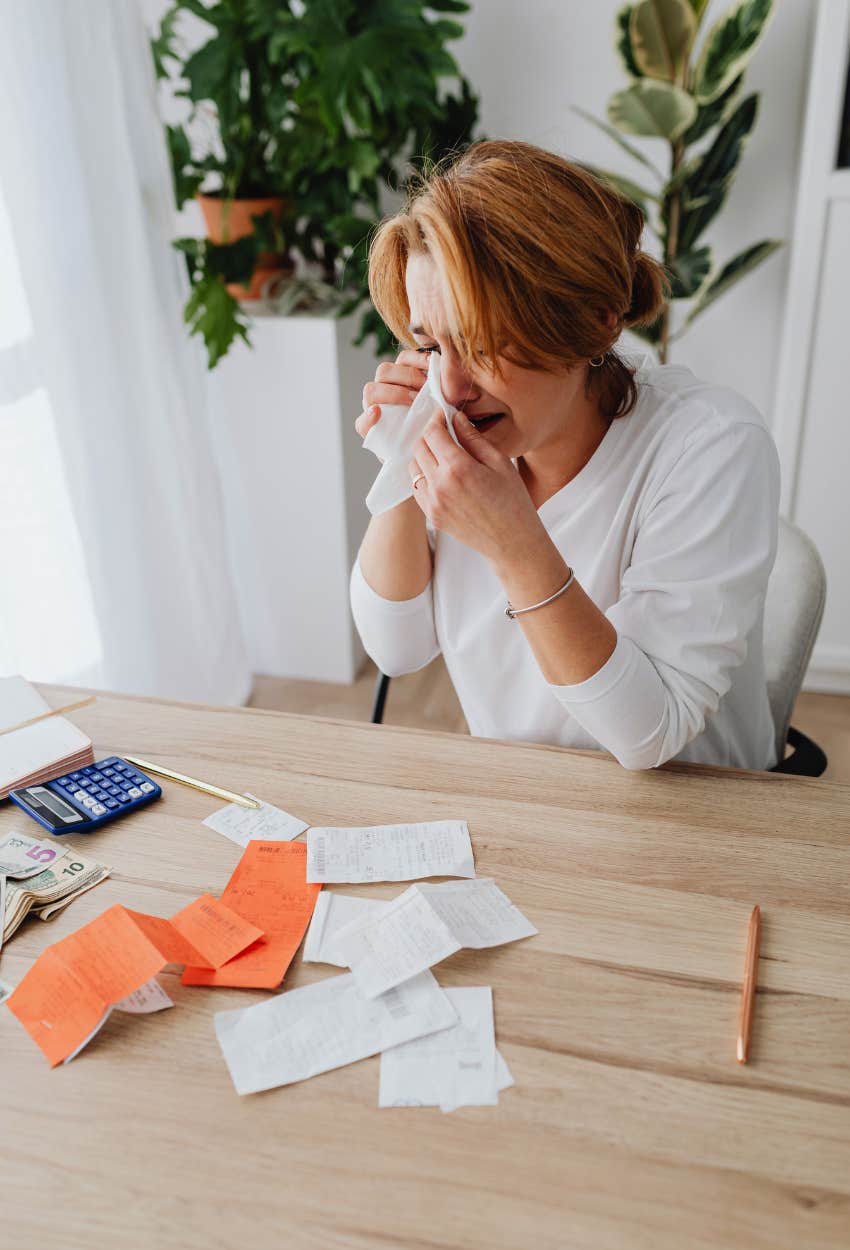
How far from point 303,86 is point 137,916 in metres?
1.84

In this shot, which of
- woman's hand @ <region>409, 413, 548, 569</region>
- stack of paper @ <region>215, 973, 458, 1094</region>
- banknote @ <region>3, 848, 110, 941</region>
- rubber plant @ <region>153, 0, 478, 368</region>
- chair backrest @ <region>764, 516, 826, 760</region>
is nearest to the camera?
stack of paper @ <region>215, 973, 458, 1094</region>

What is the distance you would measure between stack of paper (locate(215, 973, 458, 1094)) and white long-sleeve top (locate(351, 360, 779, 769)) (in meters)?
0.35

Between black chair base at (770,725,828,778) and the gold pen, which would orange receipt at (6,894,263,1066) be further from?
black chair base at (770,725,828,778)

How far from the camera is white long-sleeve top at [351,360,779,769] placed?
105cm

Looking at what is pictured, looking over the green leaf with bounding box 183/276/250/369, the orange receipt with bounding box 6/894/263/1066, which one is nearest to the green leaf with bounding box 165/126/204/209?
the green leaf with bounding box 183/276/250/369

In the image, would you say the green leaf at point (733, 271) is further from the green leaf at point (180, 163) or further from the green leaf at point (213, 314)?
the green leaf at point (180, 163)

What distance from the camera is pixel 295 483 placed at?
8.48ft

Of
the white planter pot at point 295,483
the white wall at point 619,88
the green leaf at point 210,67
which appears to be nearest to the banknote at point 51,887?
the white planter pot at point 295,483

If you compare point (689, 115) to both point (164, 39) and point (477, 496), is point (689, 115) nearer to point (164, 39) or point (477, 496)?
A: point (164, 39)

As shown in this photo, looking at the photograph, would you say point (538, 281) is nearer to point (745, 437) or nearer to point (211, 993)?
point (745, 437)

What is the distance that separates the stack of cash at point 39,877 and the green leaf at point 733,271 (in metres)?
2.00

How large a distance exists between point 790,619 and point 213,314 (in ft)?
4.78

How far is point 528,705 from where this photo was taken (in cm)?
129

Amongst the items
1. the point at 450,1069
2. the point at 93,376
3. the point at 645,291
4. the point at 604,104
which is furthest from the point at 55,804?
the point at 604,104
